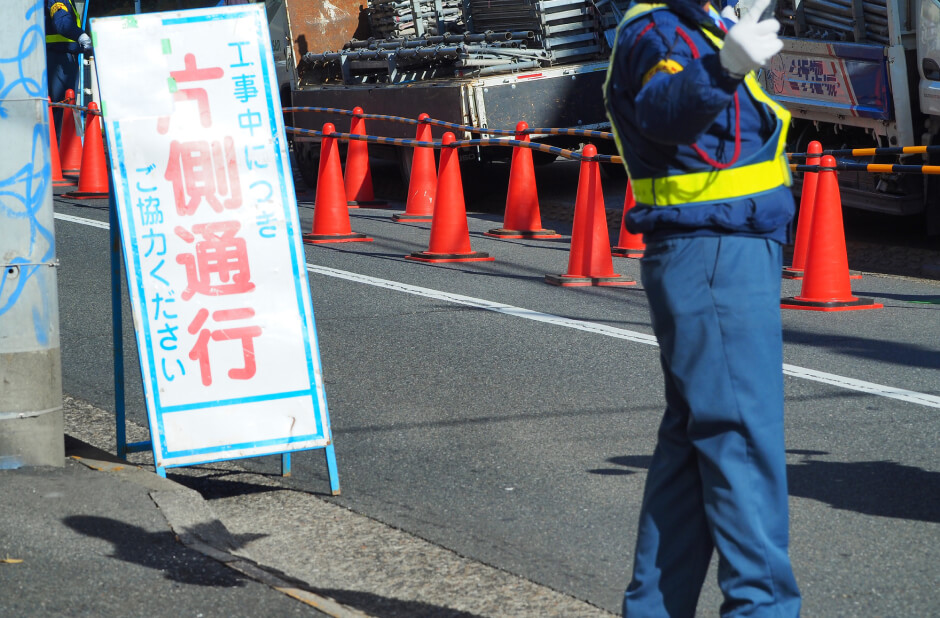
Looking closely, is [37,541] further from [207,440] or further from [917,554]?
[917,554]

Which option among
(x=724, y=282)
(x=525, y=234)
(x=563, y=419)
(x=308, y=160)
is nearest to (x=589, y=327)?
(x=563, y=419)

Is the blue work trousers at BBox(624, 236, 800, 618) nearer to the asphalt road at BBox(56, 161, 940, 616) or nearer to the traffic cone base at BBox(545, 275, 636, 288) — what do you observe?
the asphalt road at BBox(56, 161, 940, 616)

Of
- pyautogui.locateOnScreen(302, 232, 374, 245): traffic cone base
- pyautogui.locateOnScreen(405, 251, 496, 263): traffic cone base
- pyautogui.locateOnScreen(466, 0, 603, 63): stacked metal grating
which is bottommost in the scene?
pyautogui.locateOnScreen(405, 251, 496, 263): traffic cone base

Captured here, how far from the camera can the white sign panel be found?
470 centimetres

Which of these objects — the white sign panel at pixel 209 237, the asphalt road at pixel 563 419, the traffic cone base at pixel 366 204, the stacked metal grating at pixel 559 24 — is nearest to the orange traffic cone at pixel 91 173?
the traffic cone base at pixel 366 204

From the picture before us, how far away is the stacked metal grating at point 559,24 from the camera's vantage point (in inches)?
568

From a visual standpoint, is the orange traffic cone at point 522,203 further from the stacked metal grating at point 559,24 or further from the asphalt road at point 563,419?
the stacked metal grating at point 559,24

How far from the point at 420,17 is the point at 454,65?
93.0 inches

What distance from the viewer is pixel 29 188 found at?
471 cm

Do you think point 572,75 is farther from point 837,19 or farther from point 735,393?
point 735,393

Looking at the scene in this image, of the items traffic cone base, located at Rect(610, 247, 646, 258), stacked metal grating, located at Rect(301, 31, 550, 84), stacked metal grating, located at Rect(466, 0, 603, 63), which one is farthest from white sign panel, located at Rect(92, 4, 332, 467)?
stacked metal grating, located at Rect(466, 0, 603, 63)

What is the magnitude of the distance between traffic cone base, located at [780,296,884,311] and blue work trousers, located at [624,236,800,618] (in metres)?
5.47

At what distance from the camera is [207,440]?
4711mm

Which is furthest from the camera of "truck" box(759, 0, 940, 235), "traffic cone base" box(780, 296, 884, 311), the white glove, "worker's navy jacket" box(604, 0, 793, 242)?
"truck" box(759, 0, 940, 235)
